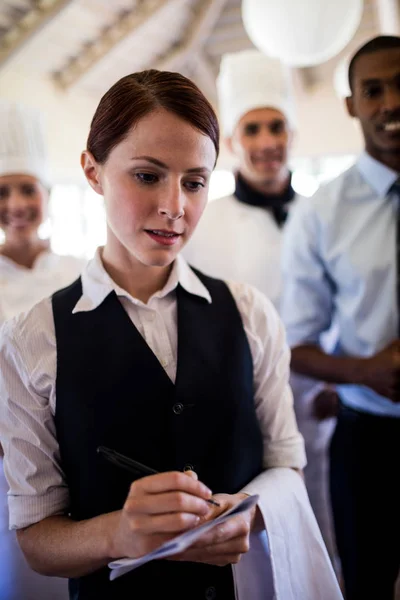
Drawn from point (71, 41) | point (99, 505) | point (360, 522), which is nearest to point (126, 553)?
point (99, 505)

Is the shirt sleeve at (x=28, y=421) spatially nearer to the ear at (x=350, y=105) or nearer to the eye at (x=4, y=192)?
the eye at (x=4, y=192)

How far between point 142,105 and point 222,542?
602 mm

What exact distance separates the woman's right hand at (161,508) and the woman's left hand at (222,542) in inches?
2.2

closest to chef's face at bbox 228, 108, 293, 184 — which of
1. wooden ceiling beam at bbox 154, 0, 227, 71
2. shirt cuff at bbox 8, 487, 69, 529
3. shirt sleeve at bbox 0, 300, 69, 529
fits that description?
shirt sleeve at bbox 0, 300, 69, 529

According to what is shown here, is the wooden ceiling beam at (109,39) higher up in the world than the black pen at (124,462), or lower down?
higher up

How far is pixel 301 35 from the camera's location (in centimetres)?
190

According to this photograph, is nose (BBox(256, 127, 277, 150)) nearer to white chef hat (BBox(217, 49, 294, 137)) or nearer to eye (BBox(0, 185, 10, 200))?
white chef hat (BBox(217, 49, 294, 137))

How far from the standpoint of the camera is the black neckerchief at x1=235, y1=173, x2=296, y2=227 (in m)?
1.88

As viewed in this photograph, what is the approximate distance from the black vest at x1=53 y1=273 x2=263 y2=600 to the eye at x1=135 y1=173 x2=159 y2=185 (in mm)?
198

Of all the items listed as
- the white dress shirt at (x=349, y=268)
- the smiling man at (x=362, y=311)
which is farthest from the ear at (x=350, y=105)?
the white dress shirt at (x=349, y=268)

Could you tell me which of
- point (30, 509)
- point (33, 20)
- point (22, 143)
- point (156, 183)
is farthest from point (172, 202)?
point (33, 20)

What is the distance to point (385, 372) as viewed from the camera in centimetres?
117

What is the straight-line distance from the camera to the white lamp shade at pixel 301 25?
6.00ft

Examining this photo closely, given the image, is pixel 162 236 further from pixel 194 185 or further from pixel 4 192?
pixel 4 192
